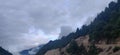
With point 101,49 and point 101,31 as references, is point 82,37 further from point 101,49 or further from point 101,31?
point 101,49

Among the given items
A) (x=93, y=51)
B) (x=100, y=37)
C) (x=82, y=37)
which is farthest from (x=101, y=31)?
(x=82, y=37)

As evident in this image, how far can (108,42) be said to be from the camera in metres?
139

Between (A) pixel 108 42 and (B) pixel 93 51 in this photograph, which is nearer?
(B) pixel 93 51

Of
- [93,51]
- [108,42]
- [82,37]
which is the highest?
[82,37]

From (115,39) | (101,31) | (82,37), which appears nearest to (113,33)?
(115,39)

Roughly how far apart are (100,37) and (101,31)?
14.3 ft

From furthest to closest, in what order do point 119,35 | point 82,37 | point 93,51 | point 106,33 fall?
point 82,37
point 106,33
point 119,35
point 93,51

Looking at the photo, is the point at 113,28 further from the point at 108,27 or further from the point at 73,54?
the point at 73,54

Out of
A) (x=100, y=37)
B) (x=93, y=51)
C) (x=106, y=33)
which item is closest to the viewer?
(x=93, y=51)

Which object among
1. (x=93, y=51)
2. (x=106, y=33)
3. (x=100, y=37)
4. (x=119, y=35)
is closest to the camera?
(x=93, y=51)

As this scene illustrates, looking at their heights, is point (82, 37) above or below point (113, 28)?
above

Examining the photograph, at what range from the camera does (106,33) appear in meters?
137

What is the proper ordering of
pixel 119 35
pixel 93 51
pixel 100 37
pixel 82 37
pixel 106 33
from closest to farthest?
pixel 93 51 → pixel 119 35 → pixel 106 33 → pixel 100 37 → pixel 82 37

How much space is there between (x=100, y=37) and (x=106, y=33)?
10.5 meters
